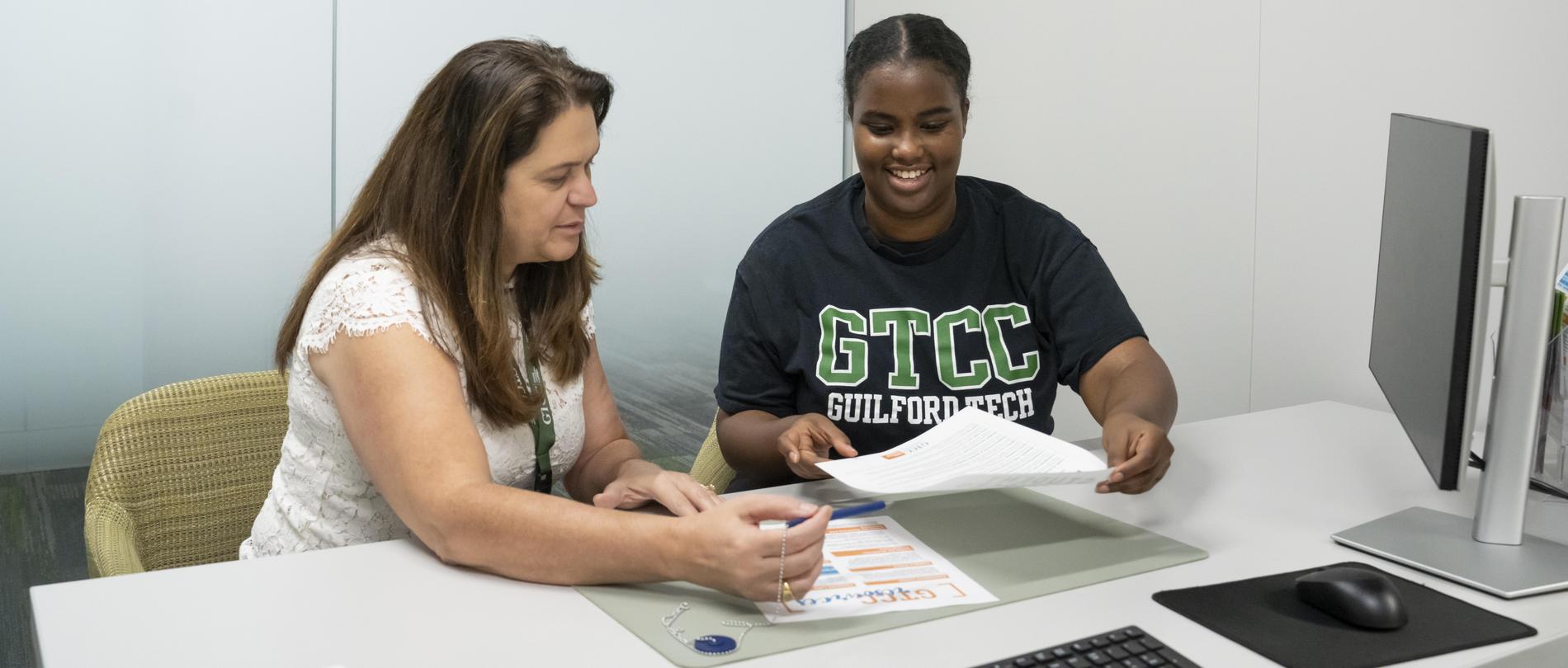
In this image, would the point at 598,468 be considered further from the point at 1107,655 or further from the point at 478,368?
the point at 1107,655

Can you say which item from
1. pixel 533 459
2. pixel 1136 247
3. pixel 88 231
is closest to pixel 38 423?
pixel 88 231

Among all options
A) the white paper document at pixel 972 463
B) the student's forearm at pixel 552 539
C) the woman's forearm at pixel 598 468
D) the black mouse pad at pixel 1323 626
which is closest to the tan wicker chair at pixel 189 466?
the woman's forearm at pixel 598 468

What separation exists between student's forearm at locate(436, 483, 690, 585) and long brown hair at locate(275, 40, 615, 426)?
10.3 inches

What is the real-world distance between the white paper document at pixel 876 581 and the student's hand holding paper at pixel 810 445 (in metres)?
0.14

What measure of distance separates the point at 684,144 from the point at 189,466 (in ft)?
6.34

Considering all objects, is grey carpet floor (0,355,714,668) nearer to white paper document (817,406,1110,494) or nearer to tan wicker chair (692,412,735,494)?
tan wicker chair (692,412,735,494)

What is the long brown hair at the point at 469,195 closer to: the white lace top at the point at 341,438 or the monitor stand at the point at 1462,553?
the white lace top at the point at 341,438

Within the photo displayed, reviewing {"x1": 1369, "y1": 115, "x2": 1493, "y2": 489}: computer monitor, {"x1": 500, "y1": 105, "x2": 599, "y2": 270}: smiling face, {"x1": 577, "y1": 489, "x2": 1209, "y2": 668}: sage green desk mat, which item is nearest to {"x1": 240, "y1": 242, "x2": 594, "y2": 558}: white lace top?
{"x1": 500, "y1": 105, "x2": 599, "y2": 270}: smiling face

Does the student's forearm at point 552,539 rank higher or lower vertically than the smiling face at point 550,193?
lower

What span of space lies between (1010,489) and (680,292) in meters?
2.03

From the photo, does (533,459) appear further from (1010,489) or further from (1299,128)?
(1299,128)

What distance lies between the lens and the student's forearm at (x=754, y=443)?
1.79 m

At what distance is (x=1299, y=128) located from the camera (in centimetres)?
235

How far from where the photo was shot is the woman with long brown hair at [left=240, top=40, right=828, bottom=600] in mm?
1200
